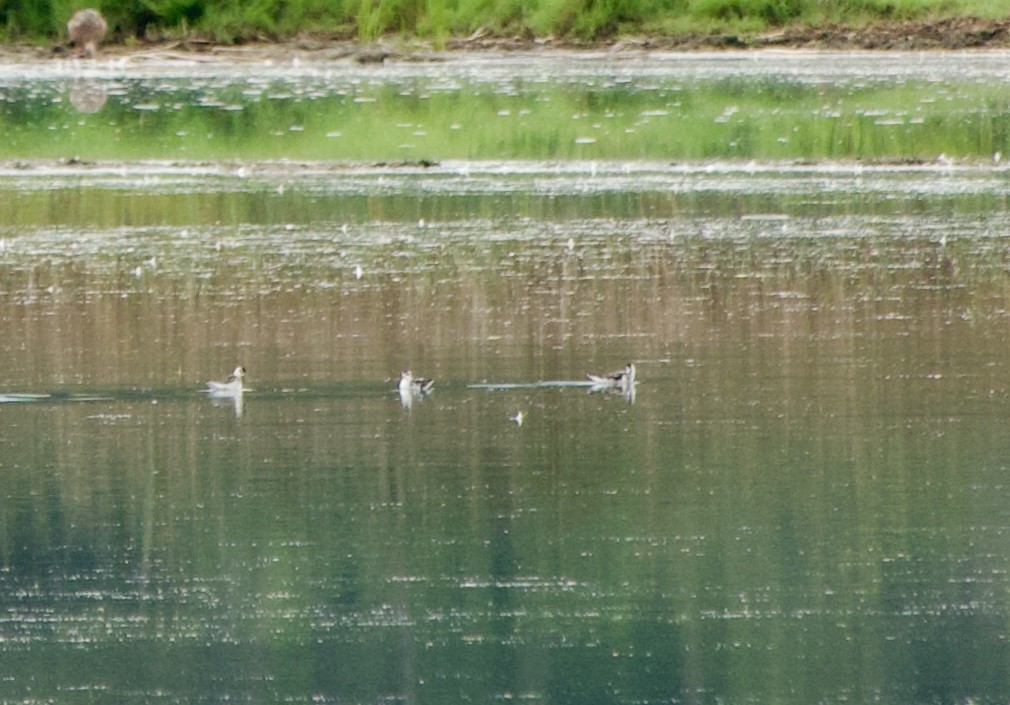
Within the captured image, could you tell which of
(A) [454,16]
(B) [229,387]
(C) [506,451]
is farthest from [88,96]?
(C) [506,451]

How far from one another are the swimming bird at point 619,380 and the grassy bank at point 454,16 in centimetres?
4377

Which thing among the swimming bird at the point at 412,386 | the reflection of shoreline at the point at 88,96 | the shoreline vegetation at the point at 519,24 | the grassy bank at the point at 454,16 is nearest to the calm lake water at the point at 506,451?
the swimming bird at the point at 412,386

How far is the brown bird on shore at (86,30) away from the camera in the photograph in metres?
56.2

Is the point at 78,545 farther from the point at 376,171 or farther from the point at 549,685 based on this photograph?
the point at 376,171

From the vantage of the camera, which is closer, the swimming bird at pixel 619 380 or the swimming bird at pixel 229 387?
the swimming bird at pixel 229 387

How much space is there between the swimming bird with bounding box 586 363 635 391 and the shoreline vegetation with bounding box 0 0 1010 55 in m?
43.1

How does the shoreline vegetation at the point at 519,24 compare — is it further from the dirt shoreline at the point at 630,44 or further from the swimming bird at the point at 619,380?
the swimming bird at the point at 619,380

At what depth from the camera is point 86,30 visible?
5634 cm

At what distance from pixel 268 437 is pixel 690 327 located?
5207mm

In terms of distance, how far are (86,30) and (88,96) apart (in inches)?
512

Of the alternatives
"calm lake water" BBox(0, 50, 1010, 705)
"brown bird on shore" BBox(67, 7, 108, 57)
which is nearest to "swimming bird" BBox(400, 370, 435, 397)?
"calm lake water" BBox(0, 50, 1010, 705)

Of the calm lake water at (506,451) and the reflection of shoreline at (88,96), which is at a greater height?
the calm lake water at (506,451)

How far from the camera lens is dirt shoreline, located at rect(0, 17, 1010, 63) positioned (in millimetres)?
56812

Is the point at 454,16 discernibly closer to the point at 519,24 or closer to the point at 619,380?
the point at 519,24
